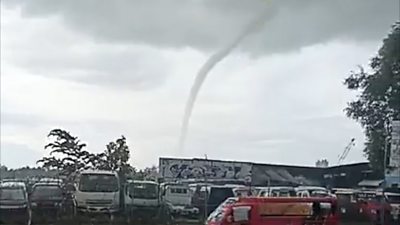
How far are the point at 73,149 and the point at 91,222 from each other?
36.1 ft

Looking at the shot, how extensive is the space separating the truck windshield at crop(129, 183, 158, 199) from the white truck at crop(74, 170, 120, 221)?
0.70 metres

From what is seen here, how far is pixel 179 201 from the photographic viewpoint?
3747 centimetres

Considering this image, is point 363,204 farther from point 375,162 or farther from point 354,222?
point 375,162

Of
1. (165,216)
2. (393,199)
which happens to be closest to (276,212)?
(165,216)

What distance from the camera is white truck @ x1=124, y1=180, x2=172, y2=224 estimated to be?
3531 centimetres

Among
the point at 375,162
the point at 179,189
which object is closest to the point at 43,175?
the point at 179,189

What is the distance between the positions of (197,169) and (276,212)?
78.7 ft

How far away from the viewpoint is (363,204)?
36.5 meters

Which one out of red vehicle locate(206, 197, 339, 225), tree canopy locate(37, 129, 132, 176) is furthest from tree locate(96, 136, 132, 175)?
red vehicle locate(206, 197, 339, 225)

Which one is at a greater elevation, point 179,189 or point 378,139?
point 378,139

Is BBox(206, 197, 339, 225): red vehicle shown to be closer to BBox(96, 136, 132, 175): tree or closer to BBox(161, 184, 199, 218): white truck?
BBox(161, 184, 199, 218): white truck

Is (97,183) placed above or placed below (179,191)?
Result: above

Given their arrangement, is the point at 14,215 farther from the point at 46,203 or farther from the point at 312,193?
the point at 312,193

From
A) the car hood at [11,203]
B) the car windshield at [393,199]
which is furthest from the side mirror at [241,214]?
the car windshield at [393,199]
